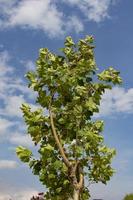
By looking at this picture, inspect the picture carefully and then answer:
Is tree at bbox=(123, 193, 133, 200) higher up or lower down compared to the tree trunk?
higher up

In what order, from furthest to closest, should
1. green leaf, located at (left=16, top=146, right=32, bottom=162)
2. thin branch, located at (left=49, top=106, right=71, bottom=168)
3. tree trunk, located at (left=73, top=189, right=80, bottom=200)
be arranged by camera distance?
green leaf, located at (left=16, top=146, right=32, bottom=162)
thin branch, located at (left=49, top=106, right=71, bottom=168)
tree trunk, located at (left=73, top=189, right=80, bottom=200)

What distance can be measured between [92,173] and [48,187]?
82.3 inches

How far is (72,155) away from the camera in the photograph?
20984mm

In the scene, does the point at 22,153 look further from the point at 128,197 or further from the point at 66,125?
the point at 128,197

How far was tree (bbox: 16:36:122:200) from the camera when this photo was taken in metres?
20.8

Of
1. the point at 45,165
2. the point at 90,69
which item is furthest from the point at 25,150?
the point at 90,69

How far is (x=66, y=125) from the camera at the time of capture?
21281 millimetres

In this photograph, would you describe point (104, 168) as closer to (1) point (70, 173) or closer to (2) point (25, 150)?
(1) point (70, 173)

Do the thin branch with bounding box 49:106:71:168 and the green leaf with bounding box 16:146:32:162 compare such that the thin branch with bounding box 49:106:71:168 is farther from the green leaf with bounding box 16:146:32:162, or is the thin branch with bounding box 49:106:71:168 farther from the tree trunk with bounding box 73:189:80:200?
the green leaf with bounding box 16:146:32:162

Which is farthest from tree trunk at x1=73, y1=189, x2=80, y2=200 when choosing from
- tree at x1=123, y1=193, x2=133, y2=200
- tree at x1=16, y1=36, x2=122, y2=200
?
tree at x1=123, y1=193, x2=133, y2=200

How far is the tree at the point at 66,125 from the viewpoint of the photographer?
20781mm

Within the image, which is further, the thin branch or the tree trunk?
the thin branch

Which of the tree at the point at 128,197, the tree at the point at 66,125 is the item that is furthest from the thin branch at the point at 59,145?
the tree at the point at 128,197

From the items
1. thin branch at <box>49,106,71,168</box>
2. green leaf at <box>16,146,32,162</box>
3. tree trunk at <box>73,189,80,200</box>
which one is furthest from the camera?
green leaf at <box>16,146,32,162</box>
